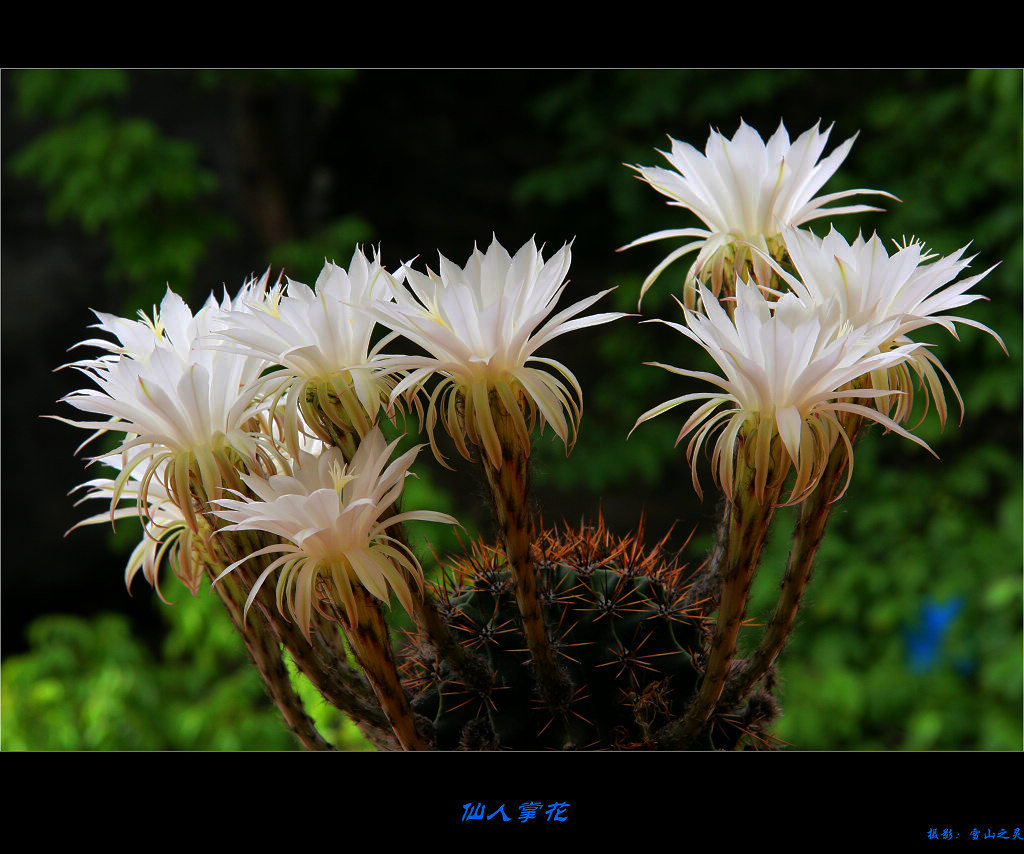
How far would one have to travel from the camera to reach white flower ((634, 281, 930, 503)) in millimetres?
383

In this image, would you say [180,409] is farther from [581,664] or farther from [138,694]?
[138,694]

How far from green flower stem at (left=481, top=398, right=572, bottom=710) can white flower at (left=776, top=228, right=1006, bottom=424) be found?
145 millimetres

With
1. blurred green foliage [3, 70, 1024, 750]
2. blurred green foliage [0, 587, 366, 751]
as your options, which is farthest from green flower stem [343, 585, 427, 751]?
blurred green foliage [3, 70, 1024, 750]

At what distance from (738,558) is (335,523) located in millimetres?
185

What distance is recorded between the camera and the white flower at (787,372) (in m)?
0.38

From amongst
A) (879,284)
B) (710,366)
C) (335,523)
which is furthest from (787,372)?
(710,366)

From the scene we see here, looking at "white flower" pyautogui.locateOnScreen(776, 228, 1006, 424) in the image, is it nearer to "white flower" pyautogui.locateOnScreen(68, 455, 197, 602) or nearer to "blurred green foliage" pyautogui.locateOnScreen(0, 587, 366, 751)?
"white flower" pyautogui.locateOnScreen(68, 455, 197, 602)

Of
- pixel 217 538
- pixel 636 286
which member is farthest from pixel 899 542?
pixel 217 538

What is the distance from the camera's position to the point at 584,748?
18.4 inches

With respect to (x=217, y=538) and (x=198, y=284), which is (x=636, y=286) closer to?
(x=198, y=284)

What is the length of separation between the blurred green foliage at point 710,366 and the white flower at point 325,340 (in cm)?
128

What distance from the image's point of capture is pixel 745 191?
50 cm

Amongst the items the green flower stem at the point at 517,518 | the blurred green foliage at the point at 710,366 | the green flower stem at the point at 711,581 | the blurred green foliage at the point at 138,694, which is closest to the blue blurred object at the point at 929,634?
the blurred green foliage at the point at 710,366
